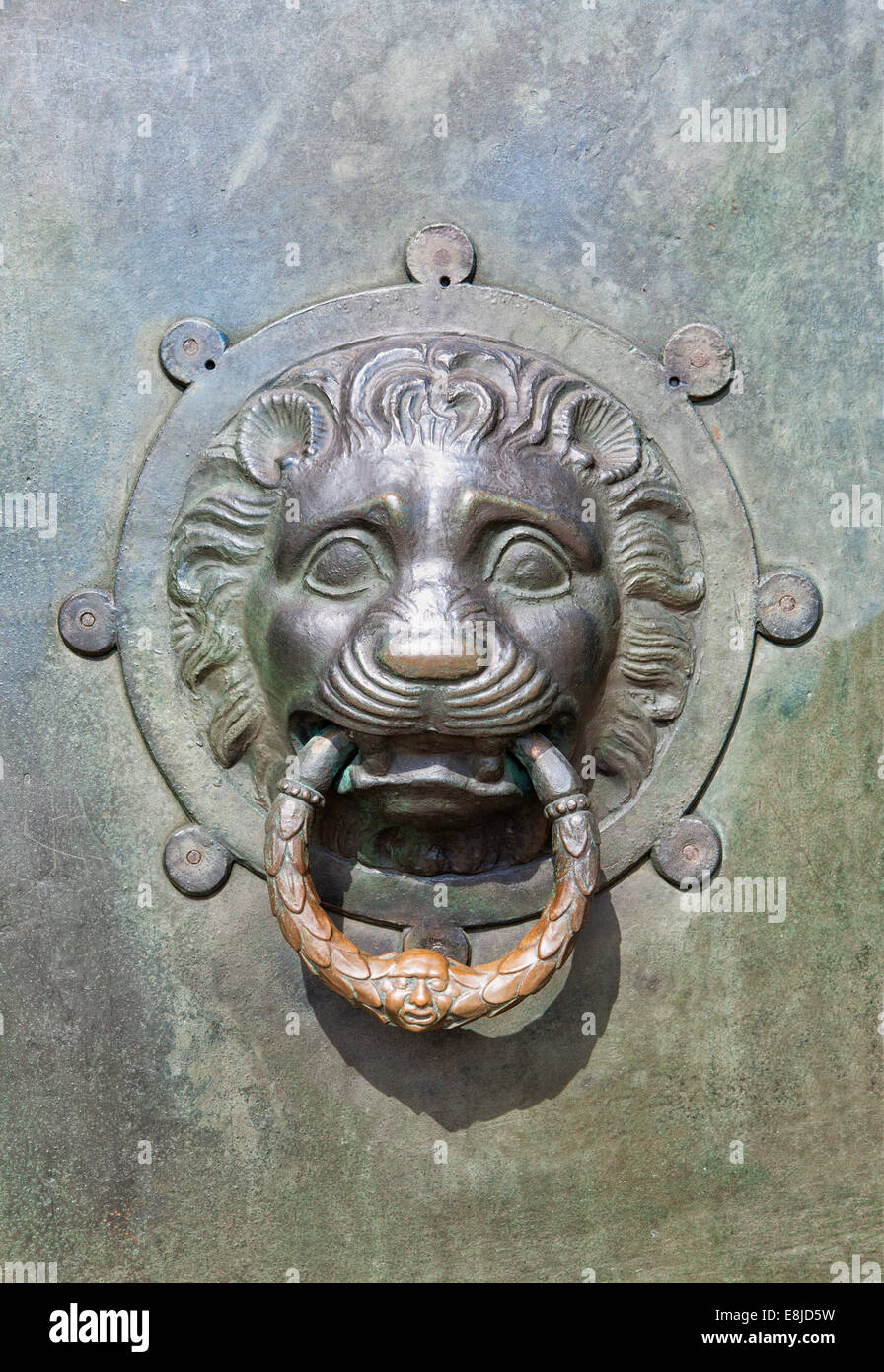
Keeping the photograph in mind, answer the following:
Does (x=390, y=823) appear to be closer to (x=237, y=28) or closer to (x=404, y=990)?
(x=404, y=990)

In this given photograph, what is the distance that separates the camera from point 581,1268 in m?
1.63

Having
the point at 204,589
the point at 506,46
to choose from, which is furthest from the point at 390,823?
the point at 506,46

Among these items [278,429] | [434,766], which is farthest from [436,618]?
[278,429]

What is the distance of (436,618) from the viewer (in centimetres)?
141

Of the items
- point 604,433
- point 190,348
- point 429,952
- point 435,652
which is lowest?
point 429,952

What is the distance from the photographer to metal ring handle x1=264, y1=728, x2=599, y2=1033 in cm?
144

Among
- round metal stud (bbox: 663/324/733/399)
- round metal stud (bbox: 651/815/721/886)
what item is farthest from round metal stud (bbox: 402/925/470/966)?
round metal stud (bbox: 663/324/733/399)

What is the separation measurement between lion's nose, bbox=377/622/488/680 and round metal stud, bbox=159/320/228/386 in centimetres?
43

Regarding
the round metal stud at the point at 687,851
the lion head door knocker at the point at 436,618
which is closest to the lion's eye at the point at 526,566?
the lion head door knocker at the point at 436,618

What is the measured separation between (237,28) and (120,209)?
0.24 metres

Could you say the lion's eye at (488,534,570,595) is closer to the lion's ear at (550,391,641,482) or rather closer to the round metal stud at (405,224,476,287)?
the lion's ear at (550,391,641,482)

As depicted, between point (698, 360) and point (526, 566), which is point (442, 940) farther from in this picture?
point (698, 360)

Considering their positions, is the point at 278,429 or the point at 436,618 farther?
the point at 278,429

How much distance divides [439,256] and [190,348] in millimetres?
295
